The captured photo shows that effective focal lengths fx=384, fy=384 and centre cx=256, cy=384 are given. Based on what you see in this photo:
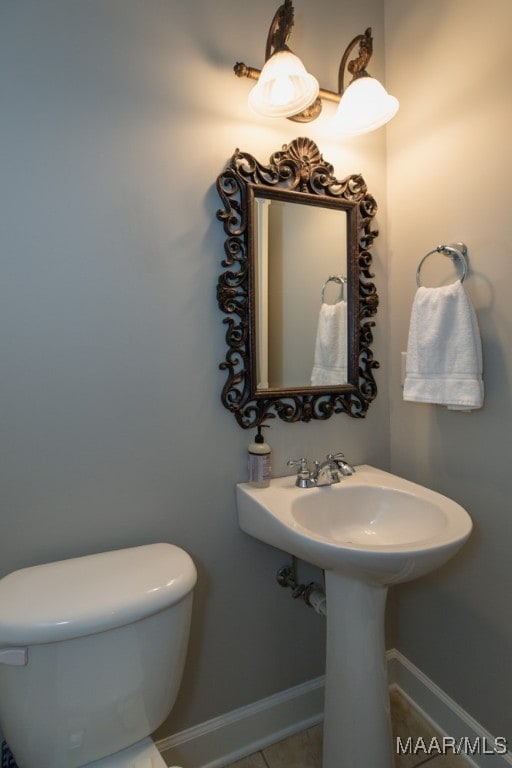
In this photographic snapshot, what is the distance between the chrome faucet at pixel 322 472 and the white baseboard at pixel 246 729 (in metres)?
0.77

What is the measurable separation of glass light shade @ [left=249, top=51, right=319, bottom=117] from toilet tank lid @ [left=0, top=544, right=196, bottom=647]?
127cm

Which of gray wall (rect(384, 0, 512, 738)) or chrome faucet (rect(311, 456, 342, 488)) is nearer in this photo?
gray wall (rect(384, 0, 512, 738))

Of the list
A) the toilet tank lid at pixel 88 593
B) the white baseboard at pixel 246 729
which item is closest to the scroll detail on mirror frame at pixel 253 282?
the toilet tank lid at pixel 88 593

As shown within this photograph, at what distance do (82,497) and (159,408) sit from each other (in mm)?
315

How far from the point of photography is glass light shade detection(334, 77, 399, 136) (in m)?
1.17

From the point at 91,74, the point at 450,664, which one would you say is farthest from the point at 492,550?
the point at 91,74

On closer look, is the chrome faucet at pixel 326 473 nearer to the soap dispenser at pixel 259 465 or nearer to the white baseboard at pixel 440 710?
the soap dispenser at pixel 259 465

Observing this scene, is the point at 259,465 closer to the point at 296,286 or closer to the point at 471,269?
the point at 296,286

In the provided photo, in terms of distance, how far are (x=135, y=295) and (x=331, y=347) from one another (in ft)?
2.23

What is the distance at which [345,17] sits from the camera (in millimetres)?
1326

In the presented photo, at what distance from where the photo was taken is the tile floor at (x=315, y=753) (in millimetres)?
1223

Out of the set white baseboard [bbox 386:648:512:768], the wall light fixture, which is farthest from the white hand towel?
white baseboard [bbox 386:648:512:768]

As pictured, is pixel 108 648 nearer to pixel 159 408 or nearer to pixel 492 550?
pixel 159 408

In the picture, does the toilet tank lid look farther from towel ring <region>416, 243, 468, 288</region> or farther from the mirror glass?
towel ring <region>416, 243, 468, 288</region>
